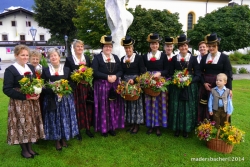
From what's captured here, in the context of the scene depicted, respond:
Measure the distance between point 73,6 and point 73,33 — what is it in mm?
4221

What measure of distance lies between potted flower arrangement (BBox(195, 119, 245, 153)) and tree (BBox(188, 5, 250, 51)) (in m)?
14.3

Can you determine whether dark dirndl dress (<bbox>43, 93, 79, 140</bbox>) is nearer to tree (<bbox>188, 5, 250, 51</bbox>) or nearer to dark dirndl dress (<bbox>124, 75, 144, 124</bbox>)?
dark dirndl dress (<bbox>124, 75, 144, 124</bbox>)

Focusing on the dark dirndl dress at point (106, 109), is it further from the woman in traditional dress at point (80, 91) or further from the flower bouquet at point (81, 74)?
the flower bouquet at point (81, 74)

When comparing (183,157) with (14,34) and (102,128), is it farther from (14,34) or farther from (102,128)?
(14,34)

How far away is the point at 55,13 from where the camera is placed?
2873cm

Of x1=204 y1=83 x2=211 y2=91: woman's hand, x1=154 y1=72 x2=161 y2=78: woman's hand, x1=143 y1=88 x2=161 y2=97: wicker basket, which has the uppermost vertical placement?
x1=154 y1=72 x2=161 y2=78: woman's hand

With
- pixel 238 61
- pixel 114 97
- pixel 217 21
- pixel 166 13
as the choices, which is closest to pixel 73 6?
pixel 166 13

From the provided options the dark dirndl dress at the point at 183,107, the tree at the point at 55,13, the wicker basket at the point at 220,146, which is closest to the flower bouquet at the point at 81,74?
the dark dirndl dress at the point at 183,107

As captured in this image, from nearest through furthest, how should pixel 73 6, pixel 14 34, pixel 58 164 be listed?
pixel 58 164 < pixel 73 6 < pixel 14 34

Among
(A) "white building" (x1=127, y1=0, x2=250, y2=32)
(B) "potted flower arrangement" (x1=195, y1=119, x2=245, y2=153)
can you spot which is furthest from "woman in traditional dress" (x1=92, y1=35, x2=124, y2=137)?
(A) "white building" (x1=127, y1=0, x2=250, y2=32)

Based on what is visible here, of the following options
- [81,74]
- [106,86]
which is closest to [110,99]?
[106,86]

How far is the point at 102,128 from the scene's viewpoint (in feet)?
14.9

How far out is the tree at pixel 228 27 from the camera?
1682 cm

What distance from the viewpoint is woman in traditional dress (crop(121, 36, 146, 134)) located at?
4.52 m
